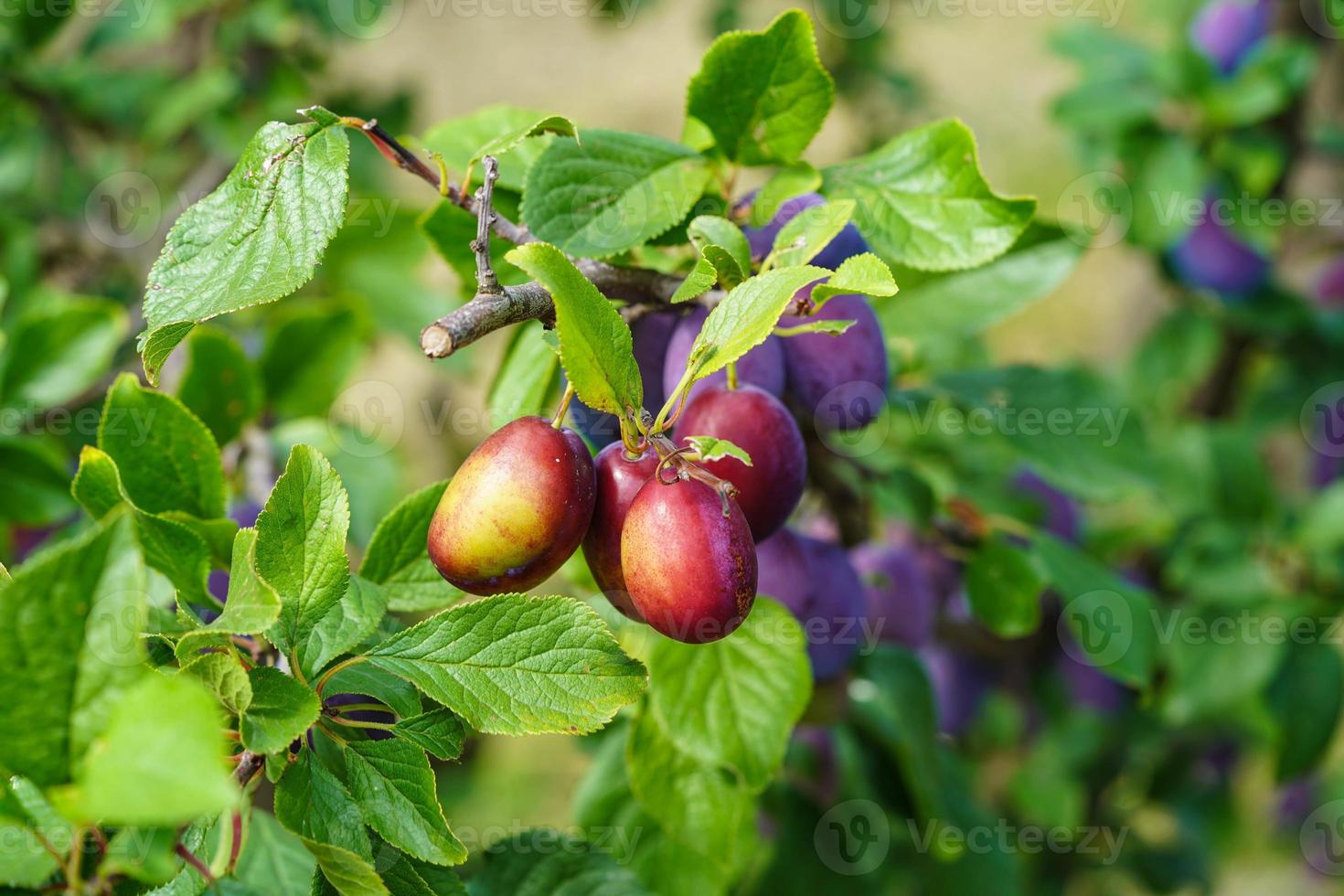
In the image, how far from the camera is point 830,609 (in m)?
0.67

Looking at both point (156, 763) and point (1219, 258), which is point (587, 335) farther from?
point (1219, 258)

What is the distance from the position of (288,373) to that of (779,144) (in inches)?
18.9

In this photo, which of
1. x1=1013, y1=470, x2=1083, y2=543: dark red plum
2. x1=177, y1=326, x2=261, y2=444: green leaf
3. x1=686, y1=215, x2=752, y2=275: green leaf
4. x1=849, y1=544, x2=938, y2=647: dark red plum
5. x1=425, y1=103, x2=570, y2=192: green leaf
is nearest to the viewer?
x1=686, y1=215, x2=752, y2=275: green leaf

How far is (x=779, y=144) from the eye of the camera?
22.1 inches

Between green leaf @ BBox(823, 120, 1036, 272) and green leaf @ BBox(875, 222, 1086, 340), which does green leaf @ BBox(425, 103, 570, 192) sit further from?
green leaf @ BBox(875, 222, 1086, 340)

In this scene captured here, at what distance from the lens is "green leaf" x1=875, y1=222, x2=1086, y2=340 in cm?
80

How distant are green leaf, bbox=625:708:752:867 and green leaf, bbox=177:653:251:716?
284 millimetres

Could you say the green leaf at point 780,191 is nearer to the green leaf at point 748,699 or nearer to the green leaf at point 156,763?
the green leaf at point 748,699

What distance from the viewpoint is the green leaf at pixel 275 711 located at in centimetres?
38

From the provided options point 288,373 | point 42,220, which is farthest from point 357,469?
point 42,220

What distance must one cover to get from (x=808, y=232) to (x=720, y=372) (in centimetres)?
8
